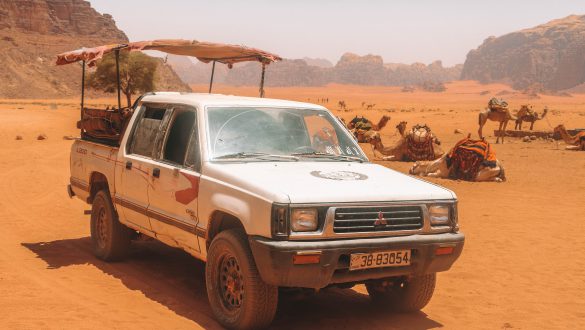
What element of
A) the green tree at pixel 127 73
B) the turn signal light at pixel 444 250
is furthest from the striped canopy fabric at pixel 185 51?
the green tree at pixel 127 73

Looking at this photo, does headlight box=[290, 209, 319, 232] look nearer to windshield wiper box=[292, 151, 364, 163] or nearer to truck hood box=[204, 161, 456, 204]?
truck hood box=[204, 161, 456, 204]

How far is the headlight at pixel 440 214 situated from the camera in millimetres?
5953

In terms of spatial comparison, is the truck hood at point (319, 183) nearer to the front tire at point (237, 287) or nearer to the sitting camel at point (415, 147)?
the front tire at point (237, 287)

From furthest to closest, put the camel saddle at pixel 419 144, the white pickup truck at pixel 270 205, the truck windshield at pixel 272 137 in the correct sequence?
1. the camel saddle at pixel 419 144
2. the truck windshield at pixel 272 137
3. the white pickup truck at pixel 270 205

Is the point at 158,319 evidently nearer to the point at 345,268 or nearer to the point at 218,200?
the point at 218,200

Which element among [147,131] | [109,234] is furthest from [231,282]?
[109,234]

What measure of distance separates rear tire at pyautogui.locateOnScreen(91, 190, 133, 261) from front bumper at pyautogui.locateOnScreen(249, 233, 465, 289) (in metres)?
3.19

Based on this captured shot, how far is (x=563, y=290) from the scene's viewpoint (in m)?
7.61

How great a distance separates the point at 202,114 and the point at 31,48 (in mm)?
129444

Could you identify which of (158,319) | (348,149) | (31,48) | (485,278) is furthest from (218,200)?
(31,48)

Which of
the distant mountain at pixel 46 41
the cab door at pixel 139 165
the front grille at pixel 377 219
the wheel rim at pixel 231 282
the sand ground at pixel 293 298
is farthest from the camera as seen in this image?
the distant mountain at pixel 46 41

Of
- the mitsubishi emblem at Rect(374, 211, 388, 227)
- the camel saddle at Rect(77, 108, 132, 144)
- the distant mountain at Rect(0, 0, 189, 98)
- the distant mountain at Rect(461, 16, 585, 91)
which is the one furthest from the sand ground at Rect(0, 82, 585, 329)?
the distant mountain at Rect(461, 16, 585, 91)

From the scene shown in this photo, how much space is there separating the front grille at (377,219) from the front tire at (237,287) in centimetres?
72

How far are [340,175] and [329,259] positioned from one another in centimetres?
97
